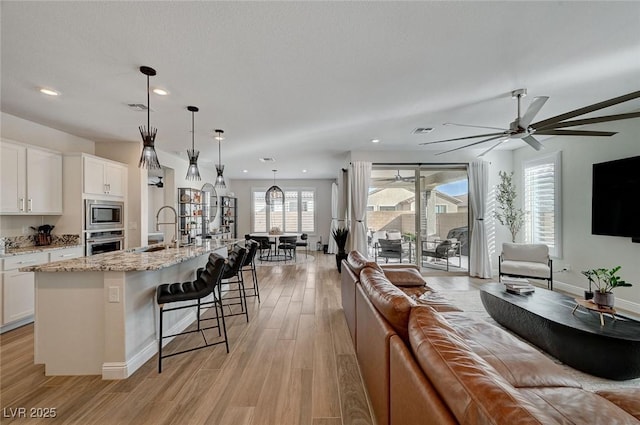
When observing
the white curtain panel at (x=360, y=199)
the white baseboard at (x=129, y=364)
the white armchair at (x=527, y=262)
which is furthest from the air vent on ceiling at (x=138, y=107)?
the white armchair at (x=527, y=262)

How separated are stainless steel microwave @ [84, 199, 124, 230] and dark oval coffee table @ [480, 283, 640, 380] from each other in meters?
5.73

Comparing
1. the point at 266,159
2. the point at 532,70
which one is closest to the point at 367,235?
the point at 266,159

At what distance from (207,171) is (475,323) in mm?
7553

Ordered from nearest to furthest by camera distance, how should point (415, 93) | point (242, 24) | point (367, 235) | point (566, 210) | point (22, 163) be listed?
point (242, 24) → point (415, 93) → point (22, 163) → point (566, 210) → point (367, 235)

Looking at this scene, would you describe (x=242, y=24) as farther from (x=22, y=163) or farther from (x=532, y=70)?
Answer: (x=22, y=163)

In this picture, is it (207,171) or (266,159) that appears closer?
(266,159)

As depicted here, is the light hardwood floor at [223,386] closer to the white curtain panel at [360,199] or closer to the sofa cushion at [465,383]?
the sofa cushion at [465,383]

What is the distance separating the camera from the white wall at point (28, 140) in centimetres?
356

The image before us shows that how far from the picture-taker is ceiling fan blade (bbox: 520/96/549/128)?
256 centimetres

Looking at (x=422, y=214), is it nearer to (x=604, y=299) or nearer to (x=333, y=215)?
(x=604, y=299)

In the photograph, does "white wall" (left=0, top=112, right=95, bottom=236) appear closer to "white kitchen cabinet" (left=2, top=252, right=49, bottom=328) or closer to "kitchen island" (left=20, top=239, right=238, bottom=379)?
"white kitchen cabinet" (left=2, top=252, right=49, bottom=328)

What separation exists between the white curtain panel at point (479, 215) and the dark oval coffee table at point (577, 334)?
2902 millimetres

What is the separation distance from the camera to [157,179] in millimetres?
6703

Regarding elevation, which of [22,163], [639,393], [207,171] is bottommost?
[639,393]
